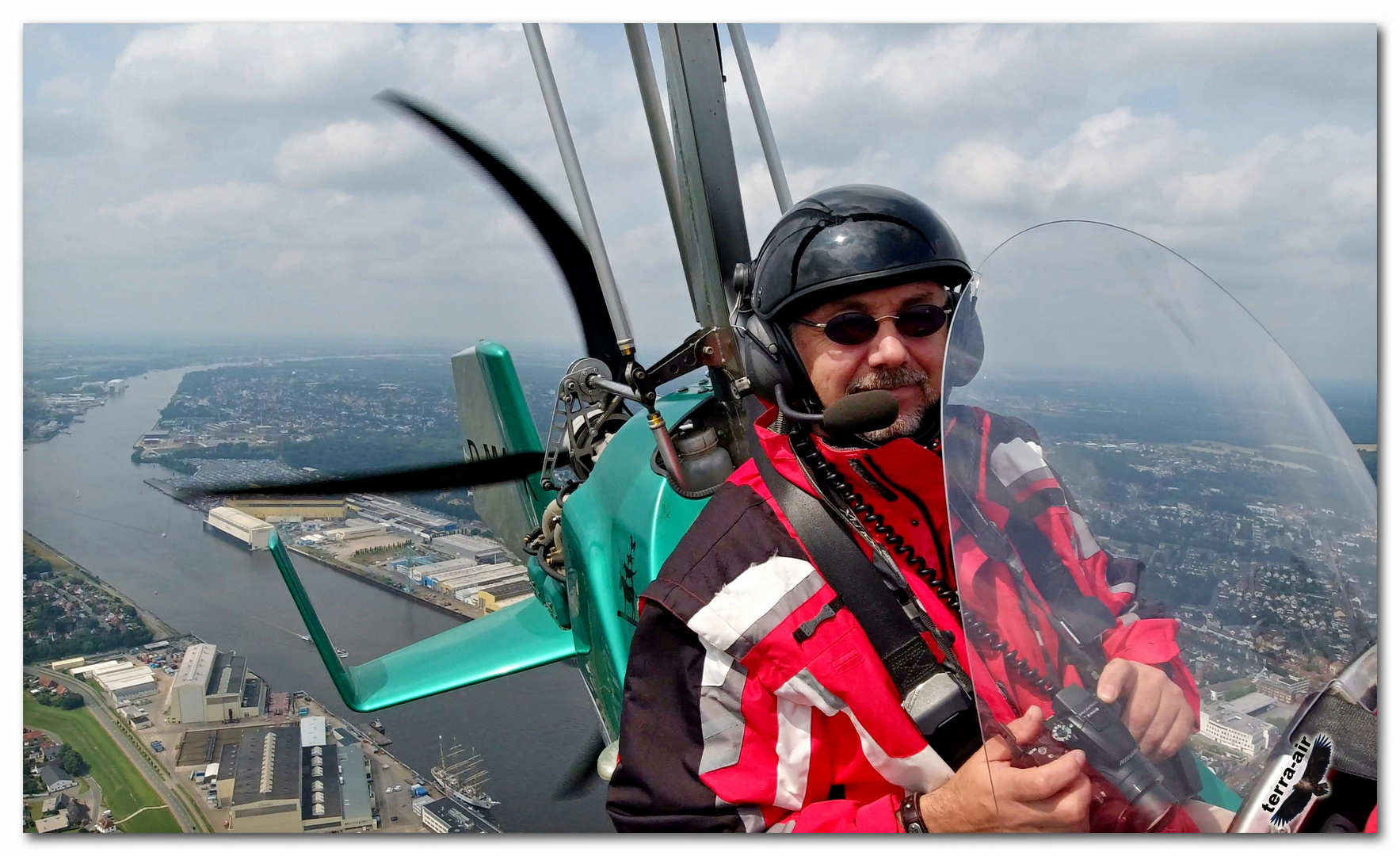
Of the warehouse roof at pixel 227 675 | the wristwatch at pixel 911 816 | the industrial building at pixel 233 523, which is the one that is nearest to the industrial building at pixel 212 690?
the warehouse roof at pixel 227 675

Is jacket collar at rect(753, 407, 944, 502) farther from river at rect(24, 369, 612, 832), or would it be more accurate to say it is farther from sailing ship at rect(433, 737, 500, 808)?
sailing ship at rect(433, 737, 500, 808)

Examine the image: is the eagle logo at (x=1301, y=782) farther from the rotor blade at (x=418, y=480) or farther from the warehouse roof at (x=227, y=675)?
the warehouse roof at (x=227, y=675)

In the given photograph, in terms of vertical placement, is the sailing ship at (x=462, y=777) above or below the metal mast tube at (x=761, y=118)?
below

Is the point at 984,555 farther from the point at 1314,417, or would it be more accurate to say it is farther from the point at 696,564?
the point at 1314,417

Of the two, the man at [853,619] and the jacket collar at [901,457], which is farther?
the jacket collar at [901,457]

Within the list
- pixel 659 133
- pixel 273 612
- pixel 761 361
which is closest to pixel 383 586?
pixel 273 612
